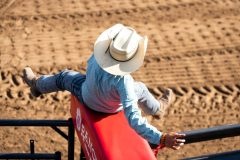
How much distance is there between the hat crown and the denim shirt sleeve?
0.16 m

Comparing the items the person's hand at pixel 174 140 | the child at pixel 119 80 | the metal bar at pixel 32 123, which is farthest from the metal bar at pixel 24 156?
the person's hand at pixel 174 140

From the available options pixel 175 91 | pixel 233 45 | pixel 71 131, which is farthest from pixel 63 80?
pixel 233 45

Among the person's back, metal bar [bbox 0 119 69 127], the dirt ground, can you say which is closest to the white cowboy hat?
the person's back

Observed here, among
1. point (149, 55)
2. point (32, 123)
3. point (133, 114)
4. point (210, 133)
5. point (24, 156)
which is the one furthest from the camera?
point (149, 55)

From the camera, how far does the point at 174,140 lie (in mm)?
3811

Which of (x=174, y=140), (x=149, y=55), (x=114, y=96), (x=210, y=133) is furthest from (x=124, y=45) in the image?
(x=149, y=55)

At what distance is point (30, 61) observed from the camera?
7.85 m

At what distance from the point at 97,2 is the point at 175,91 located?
2360mm

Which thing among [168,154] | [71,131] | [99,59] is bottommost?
[168,154]

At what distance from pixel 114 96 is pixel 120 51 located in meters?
0.38

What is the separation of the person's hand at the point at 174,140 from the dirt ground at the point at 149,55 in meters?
2.86

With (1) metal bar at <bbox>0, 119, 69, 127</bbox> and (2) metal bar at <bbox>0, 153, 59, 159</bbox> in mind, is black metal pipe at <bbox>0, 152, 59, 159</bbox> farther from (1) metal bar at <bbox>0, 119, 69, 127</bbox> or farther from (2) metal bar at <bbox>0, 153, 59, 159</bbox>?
(1) metal bar at <bbox>0, 119, 69, 127</bbox>

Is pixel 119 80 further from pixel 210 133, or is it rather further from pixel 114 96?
pixel 210 133

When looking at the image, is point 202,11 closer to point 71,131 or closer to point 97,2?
point 97,2
